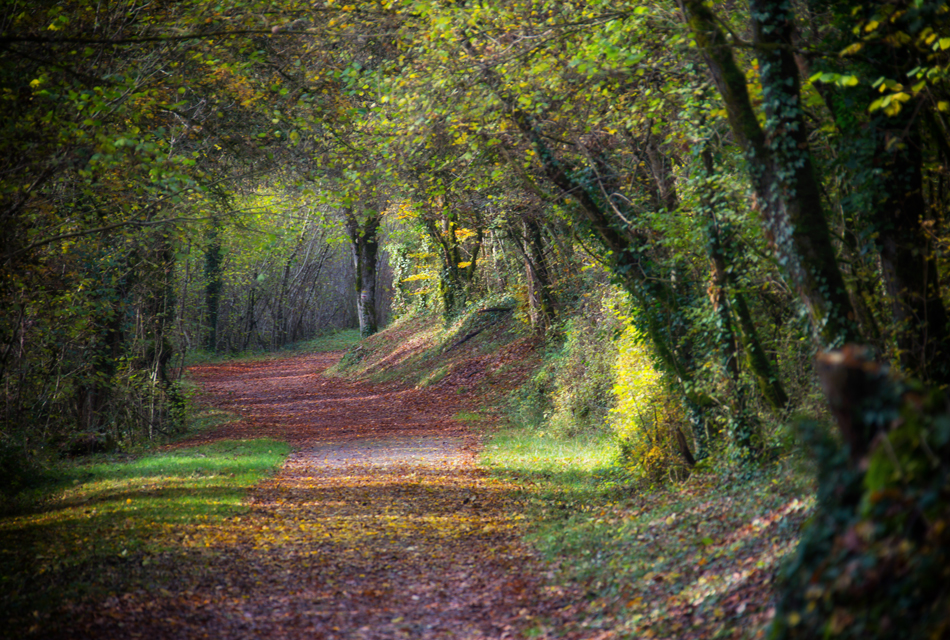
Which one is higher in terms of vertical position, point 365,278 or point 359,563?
point 365,278

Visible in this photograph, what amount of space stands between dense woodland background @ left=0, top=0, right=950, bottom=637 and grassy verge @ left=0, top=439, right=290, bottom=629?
1482mm

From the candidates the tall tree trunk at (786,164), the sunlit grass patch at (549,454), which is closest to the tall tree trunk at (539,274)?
the sunlit grass patch at (549,454)

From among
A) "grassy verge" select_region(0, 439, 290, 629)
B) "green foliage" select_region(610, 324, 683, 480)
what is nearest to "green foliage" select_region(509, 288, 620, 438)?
"green foliage" select_region(610, 324, 683, 480)

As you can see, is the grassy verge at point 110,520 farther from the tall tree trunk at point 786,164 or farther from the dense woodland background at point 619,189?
the tall tree trunk at point 786,164

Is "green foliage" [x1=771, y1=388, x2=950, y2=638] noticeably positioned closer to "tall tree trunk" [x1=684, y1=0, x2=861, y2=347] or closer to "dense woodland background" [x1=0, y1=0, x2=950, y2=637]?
"dense woodland background" [x1=0, y1=0, x2=950, y2=637]

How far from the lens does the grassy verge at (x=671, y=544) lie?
199 inches

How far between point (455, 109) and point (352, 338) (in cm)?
3957

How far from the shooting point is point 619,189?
11.3 meters

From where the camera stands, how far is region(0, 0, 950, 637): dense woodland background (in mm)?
3201

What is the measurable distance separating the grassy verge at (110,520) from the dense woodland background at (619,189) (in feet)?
4.86

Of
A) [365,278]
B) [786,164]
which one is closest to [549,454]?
[786,164]

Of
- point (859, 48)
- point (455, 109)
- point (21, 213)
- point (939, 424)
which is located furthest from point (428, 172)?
point (939, 424)

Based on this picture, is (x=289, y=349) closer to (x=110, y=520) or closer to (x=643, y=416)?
(x=643, y=416)

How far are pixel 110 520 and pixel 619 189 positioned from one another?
842 centimetres
